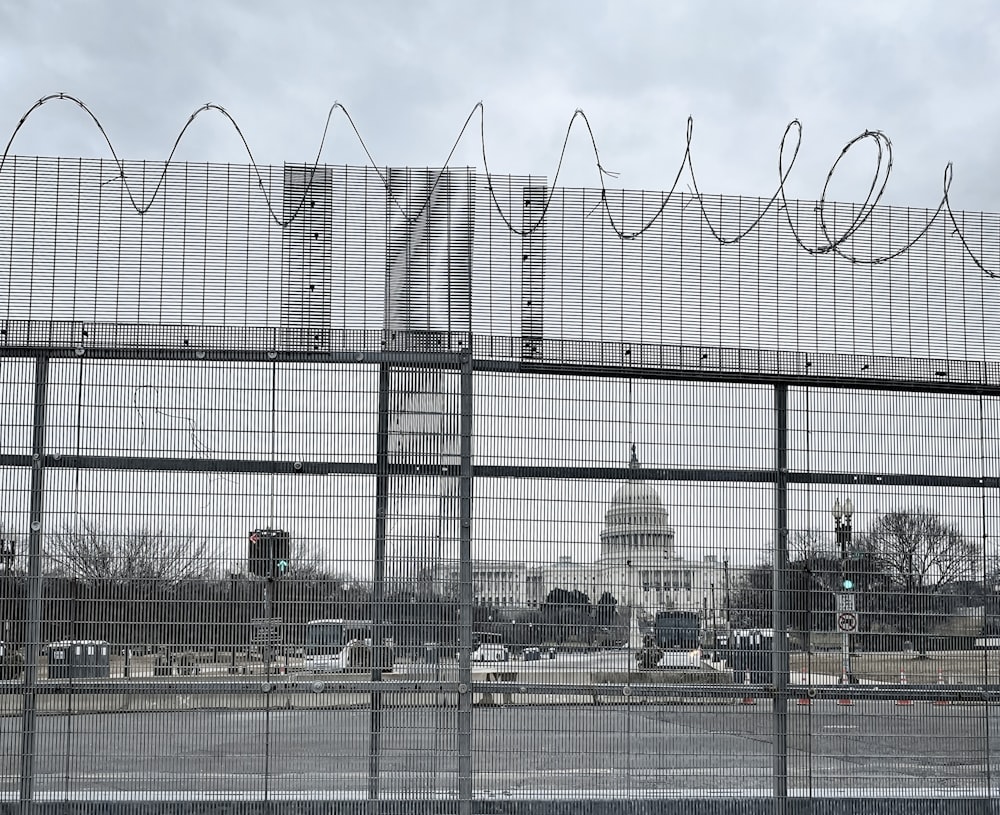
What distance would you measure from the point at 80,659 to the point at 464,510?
3.01 metres

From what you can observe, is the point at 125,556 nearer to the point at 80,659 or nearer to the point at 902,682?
the point at 80,659

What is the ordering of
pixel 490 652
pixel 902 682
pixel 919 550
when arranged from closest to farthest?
pixel 490 652, pixel 902 682, pixel 919 550

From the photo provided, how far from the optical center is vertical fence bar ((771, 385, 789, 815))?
8.96 metres

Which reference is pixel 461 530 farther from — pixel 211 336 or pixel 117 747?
pixel 117 747

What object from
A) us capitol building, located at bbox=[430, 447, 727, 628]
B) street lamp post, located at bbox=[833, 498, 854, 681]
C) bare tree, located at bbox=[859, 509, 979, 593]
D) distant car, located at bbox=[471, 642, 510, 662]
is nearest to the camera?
distant car, located at bbox=[471, 642, 510, 662]

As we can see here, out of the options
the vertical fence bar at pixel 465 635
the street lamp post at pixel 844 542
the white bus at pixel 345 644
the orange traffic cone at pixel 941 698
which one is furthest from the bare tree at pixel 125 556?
the orange traffic cone at pixel 941 698

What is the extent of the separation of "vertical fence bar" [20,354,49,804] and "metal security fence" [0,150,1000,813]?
0.03 meters

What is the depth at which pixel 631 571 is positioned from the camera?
888 cm

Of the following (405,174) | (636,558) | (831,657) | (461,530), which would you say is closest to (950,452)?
(831,657)

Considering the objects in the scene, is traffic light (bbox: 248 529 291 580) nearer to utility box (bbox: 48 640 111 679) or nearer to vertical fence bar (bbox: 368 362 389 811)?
vertical fence bar (bbox: 368 362 389 811)

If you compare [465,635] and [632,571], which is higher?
[632,571]

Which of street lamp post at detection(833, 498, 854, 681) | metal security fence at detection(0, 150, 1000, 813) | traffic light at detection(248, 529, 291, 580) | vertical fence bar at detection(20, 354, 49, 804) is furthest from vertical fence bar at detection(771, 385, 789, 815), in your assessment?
vertical fence bar at detection(20, 354, 49, 804)

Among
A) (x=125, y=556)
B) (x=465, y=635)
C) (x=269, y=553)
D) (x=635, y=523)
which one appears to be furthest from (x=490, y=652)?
(x=125, y=556)

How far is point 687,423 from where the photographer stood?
30.0 ft
